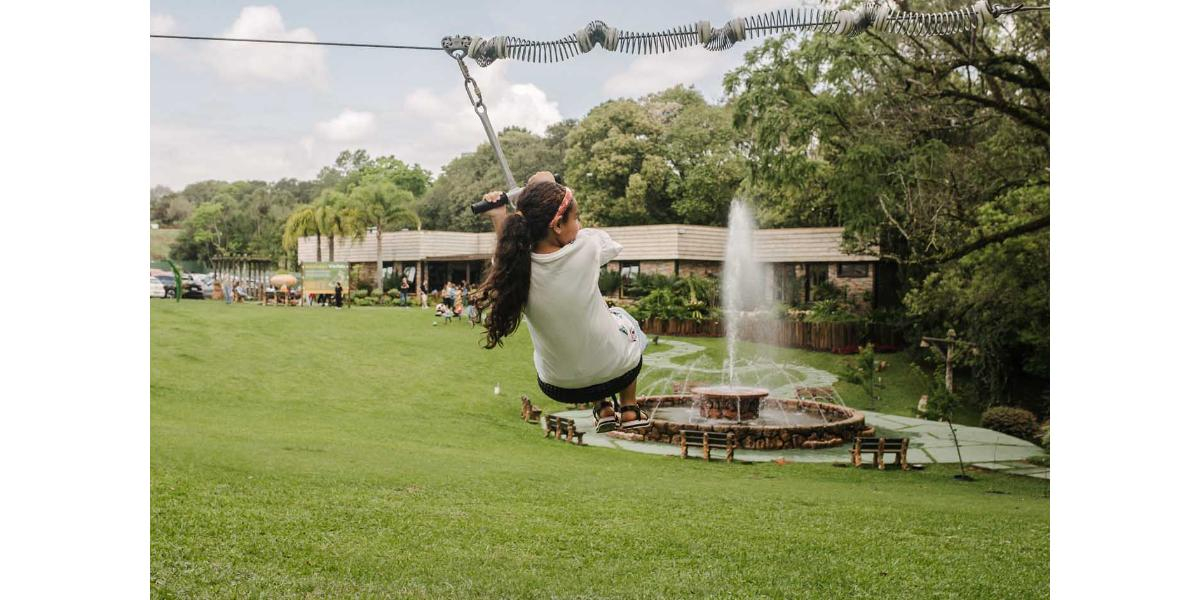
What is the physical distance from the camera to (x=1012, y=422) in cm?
945

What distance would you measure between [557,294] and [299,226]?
24.2 ft

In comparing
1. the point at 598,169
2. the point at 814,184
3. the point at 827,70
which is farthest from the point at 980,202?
the point at 598,169

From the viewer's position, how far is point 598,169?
8.37 m

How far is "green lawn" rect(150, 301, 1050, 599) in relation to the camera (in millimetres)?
5137

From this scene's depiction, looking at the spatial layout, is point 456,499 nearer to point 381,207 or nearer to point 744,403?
point 744,403

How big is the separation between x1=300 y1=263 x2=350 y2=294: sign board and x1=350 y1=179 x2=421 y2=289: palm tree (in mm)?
383

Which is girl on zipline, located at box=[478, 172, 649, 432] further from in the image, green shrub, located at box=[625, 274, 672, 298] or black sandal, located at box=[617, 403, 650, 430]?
green shrub, located at box=[625, 274, 672, 298]

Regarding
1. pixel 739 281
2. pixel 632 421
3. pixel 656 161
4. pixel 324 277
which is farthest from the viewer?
pixel 739 281

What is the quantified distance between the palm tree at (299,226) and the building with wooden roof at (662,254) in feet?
0.25

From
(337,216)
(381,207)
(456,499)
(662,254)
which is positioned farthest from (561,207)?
(337,216)

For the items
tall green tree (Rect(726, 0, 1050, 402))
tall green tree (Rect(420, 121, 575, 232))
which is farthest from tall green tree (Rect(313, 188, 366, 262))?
tall green tree (Rect(726, 0, 1050, 402))

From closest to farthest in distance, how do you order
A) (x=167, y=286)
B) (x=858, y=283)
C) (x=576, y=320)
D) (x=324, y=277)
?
(x=576, y=320) → (x=167, y=286) → (x=324, y=277) → (x=858, y=283)

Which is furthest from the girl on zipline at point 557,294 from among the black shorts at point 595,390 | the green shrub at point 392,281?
the green shrub at point 392,281
